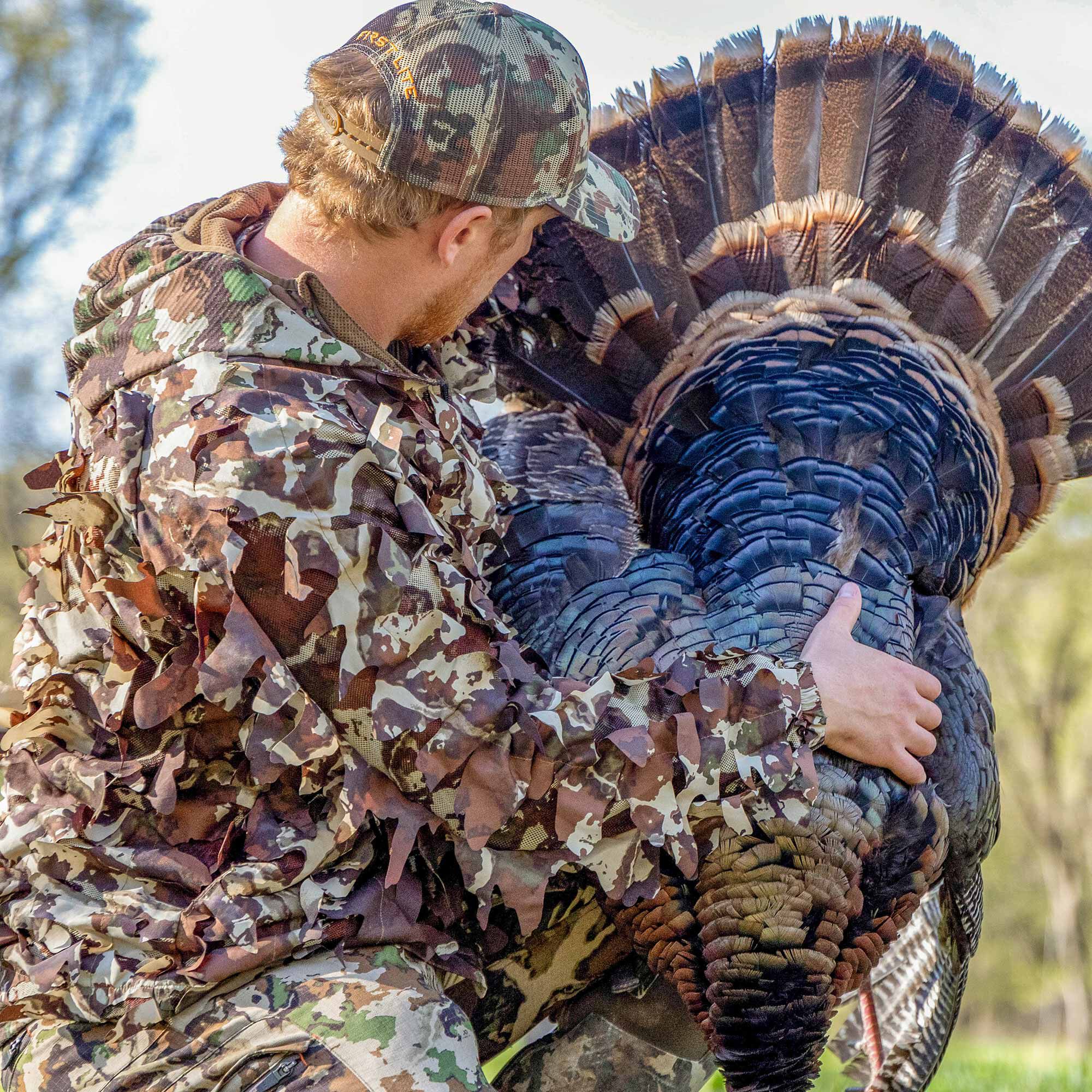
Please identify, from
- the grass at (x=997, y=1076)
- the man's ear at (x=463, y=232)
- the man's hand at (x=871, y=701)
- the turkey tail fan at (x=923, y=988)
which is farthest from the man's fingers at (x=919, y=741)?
the grass at (x=997, y=1076)

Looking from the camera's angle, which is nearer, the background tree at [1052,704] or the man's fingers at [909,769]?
the man's fingers at [909,769]

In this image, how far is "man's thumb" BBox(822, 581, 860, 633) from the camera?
2594 millimetres

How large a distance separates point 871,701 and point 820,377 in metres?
1.04

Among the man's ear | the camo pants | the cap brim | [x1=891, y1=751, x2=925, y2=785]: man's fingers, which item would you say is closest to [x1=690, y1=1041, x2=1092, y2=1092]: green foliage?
[x1=891, y1=751, x2=925, y2=785]: man's fingers

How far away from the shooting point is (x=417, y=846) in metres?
2.34

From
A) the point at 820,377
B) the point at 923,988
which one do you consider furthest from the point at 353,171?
the point at 923,988

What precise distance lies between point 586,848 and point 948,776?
35.3 inches

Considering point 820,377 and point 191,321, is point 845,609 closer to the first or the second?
point 820,377

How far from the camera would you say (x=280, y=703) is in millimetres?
2059

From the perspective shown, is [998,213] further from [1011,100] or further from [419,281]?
[419,281]

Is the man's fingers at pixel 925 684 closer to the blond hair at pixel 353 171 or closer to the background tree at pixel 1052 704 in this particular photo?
the blond hair at pixel 353 171

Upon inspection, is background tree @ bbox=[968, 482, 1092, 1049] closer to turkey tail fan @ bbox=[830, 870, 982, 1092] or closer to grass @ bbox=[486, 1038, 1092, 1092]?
grass @ bbox=[486, 1038, 1092, 1092]

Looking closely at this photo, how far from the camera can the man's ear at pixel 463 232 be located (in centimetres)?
228

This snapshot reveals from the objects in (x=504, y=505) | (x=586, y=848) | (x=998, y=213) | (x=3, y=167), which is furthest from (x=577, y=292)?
(x=3, y=167)
